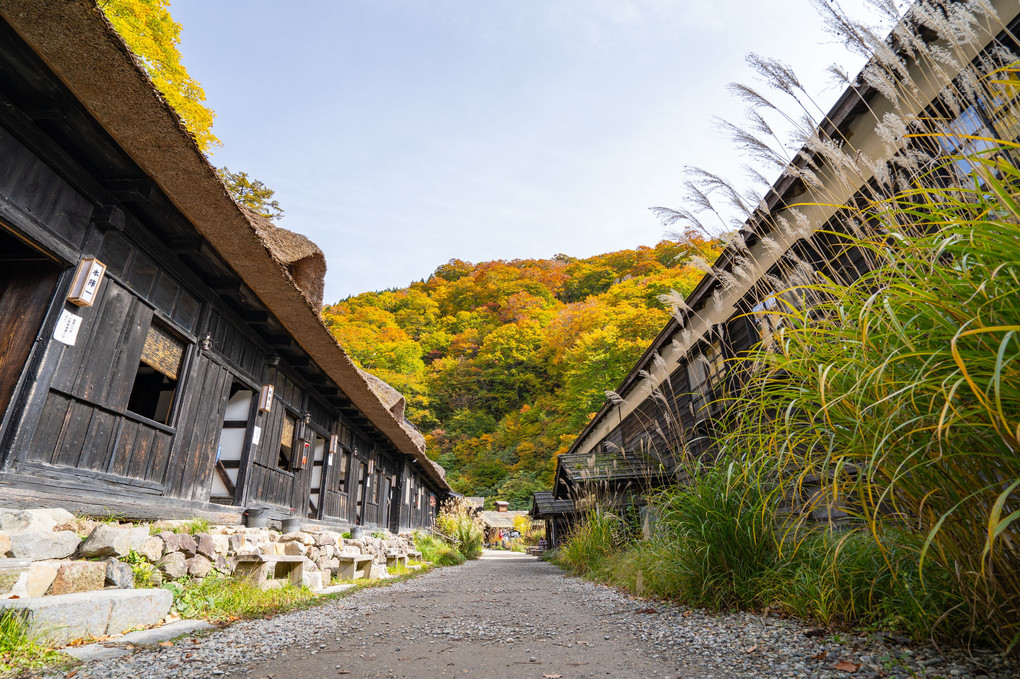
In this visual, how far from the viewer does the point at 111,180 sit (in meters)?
3.29

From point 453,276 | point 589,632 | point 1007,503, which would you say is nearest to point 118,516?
point 589,632

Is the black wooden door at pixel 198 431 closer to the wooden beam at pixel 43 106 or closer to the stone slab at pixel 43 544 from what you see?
the stone slab at pixel 43 544

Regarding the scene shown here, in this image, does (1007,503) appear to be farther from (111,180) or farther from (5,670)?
(111,180)

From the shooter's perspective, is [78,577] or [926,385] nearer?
[926,385]

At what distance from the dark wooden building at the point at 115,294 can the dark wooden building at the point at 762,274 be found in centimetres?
335

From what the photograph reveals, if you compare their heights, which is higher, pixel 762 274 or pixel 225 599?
pixel 762 274

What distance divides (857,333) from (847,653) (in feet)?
4.11

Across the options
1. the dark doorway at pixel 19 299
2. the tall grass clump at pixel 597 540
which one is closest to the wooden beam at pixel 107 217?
the dark doorway at pixel 19 299

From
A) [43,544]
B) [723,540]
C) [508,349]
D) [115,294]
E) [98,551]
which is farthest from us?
[508,349]

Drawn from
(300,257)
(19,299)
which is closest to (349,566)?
(300,257)

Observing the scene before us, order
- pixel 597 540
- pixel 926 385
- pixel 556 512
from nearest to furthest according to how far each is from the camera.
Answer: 1. pixel 926 385
2. pixel 597 540
3. pixel 556 512

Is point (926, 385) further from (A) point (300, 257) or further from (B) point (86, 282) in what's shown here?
(A) point (300, 257)

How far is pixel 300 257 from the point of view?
6.12m

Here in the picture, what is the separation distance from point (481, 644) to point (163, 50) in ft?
39.4
